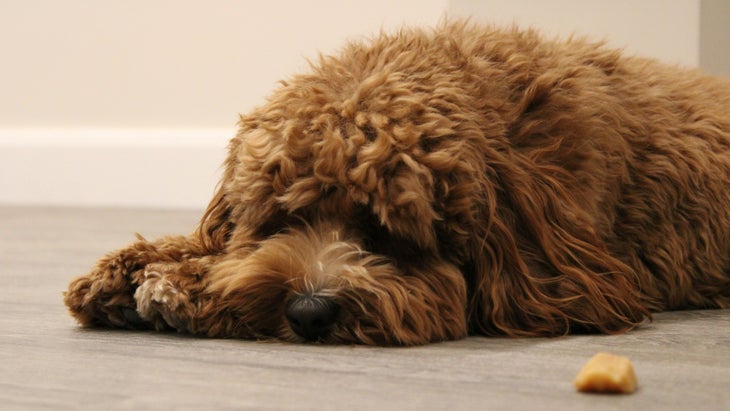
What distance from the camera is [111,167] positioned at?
7.38 m

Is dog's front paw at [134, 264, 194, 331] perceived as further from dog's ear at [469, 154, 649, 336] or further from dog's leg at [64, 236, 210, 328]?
dog's ear at [469, 154, 649, 336]

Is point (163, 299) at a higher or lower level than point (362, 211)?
lower

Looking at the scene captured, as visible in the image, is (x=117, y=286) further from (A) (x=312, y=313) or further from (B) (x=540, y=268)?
(B) (x=540, y=268)

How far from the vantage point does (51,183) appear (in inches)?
301

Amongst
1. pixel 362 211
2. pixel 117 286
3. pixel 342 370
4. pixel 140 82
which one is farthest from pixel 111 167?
pixel 342 370

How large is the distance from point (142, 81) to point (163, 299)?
15.7 feet

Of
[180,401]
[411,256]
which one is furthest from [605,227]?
[180,401]

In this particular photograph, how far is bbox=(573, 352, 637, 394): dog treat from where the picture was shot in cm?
224

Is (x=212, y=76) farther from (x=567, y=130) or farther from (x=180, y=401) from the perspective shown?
(x=180, y=401)

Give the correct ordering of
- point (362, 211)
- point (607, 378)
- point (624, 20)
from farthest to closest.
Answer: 1. point (624, 20)
2. point (362, 211)
3. point (607, 378)

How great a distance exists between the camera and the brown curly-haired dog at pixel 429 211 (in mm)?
2766

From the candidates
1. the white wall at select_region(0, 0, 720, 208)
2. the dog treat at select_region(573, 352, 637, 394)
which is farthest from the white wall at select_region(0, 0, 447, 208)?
the dog treat at select_region(573, 352, 637, 394)

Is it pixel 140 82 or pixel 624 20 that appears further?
pixel 140 82

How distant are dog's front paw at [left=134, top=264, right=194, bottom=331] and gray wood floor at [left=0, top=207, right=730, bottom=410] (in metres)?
0.06
